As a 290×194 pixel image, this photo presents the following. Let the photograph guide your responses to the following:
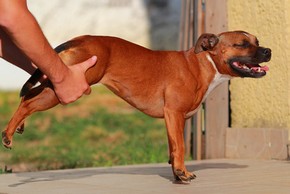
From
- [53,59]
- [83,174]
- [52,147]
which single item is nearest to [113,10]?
[52,147]

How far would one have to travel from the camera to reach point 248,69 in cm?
628

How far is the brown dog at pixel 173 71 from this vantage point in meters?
5.84

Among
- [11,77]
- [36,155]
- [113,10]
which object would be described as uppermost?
[113,10]

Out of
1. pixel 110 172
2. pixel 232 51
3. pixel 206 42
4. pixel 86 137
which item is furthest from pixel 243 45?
pixel 86 137

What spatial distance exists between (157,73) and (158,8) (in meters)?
8.19

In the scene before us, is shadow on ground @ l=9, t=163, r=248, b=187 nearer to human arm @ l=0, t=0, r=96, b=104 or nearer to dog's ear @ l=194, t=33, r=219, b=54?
dog's ear @ l=194, t=33, r=219, b=54

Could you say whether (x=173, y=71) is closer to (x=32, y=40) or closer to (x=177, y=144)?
(x=177, y=144)

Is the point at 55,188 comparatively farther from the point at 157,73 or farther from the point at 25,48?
the point at 25,48

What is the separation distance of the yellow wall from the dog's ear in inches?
63.7

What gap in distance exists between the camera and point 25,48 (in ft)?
13.3

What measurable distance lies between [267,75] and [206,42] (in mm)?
1812

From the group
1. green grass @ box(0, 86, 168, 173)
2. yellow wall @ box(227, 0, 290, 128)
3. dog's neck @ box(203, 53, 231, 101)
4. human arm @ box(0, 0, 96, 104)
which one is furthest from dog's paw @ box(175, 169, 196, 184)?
green grass @ box(0, 86, 168, 173)

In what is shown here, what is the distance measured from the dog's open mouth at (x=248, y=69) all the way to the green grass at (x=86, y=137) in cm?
256

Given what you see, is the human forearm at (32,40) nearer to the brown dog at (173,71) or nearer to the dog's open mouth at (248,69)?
the brown dog at (173,71)
